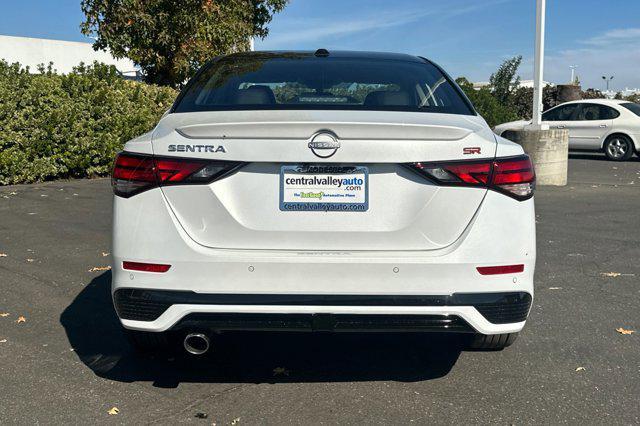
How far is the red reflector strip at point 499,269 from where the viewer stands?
3.32m

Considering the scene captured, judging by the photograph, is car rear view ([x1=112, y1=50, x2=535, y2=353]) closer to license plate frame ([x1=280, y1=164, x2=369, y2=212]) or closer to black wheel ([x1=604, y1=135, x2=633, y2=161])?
license plate frame ([x1=280, y1=164, x2=369, y2=212])

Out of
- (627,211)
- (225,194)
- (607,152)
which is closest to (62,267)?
(225,194)

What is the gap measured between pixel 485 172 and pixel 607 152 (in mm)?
16388

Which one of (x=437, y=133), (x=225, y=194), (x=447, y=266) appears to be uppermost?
(x=437, y=133)

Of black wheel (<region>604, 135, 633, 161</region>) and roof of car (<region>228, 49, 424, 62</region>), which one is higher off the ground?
roof of car (<region>228, 49, 424, 62</region>)

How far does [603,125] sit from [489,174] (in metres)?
16.4

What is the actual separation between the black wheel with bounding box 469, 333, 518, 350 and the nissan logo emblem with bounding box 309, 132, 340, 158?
1481mm

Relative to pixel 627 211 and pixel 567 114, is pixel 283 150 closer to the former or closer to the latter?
pixel 627 211

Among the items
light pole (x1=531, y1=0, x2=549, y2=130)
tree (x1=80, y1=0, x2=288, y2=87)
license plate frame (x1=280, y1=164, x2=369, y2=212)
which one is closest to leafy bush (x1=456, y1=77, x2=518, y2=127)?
→ tree (x1=80, y1=0, x2=288, y2=87)

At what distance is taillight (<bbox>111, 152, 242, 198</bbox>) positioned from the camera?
3273 millimetres

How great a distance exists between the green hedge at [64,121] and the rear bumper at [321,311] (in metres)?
9.60

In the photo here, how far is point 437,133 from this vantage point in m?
3.29

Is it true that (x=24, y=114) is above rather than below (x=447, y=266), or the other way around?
above

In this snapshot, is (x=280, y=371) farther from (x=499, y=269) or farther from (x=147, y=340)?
(x=499, y=269)
